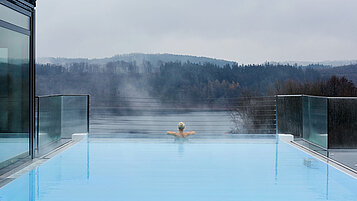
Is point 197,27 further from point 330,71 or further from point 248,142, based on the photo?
point 248,142

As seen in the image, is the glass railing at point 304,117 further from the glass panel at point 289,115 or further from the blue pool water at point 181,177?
the blue pool water at point 181,177

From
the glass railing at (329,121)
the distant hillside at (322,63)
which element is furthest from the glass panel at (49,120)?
the distant hillside at (322,63)

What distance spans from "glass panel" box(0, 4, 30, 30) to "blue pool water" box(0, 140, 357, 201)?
1.37 meters

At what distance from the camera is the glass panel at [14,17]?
11.5 ft

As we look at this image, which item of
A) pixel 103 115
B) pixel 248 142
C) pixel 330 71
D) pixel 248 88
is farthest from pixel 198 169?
pixel 330 71

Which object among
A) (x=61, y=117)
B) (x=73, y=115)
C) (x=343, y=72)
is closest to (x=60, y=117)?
(x=61, y=117)

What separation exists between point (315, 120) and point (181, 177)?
2.25 metres

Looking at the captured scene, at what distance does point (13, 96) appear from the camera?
371 centimetres

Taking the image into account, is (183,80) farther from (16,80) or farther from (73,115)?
(16,80)

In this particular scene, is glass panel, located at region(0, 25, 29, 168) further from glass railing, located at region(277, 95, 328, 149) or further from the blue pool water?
glass railing, located at region(277, 95, 328, 149)

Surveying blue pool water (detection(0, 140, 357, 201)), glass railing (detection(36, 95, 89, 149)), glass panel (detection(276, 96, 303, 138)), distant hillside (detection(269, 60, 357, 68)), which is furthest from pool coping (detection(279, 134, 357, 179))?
distant hillside (detection(269, 60, 357, 68))

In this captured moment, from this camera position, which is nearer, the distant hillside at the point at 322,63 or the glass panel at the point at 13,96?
the glass panel at the point at 13,96

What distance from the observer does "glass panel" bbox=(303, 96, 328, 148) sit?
4594mm

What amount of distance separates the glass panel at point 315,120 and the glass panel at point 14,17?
329cm
